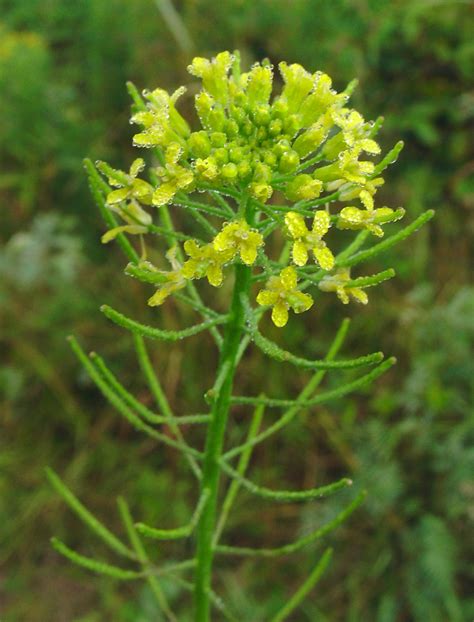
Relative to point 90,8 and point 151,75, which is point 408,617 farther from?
point 90,8

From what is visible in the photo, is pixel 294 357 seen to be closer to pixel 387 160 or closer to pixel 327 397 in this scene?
pixel 327 397

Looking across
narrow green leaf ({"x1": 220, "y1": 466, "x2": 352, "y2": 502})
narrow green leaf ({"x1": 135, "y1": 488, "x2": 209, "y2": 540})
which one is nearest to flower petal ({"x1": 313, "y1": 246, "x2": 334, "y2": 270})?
narrow green leaf ({"x1": 220, "y1": 466, "x2": 352, "y2": 502})

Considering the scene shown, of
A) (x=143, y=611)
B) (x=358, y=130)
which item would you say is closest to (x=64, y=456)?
(x=143, y=611)

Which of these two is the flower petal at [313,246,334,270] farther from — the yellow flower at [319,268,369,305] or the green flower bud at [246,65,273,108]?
the green flower bud at [246,65,273,108]

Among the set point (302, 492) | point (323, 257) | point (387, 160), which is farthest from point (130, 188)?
point (302, 492)

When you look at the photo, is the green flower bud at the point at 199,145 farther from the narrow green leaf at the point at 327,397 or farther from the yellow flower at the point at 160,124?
the narrow green leaf at the point at 327,397

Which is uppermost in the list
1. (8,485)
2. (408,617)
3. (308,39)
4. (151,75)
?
(151,75)
